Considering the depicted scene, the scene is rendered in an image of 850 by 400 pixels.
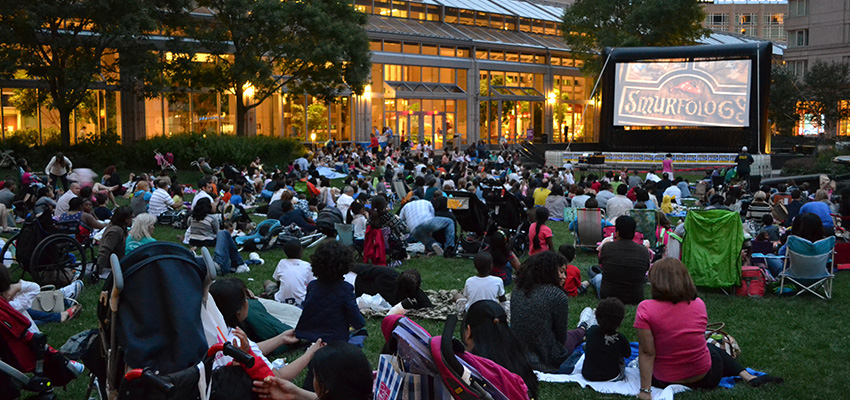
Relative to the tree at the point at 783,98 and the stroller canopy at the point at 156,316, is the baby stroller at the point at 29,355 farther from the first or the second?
the tree at the point at 783,98

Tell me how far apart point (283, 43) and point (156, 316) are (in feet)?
83.8

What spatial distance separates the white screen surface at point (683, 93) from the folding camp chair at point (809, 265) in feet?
76.0

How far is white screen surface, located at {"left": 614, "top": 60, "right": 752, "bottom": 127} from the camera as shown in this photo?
30750 millimetres

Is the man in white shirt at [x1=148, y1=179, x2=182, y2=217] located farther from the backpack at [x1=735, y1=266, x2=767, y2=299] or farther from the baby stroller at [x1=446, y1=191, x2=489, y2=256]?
the backpack at [x1=735, y1=266, x2=767, y2=299]

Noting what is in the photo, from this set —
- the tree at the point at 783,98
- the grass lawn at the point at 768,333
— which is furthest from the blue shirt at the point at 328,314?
the tree at the point at 783,98

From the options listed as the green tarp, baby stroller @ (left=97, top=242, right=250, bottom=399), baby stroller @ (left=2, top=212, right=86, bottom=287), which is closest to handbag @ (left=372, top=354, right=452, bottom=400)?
baby stroller @ (left=97, top=242, right=250, bottom=399)

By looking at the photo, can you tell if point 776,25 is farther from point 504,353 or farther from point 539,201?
point 504,353

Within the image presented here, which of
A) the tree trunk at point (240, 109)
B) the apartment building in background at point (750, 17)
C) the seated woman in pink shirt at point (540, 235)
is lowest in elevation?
the seated woman in pink shirt at point (540, 235)

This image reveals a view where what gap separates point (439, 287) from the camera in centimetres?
993

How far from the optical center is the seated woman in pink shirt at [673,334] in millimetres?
5684

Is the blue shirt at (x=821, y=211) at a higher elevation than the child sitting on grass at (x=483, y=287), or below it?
higher

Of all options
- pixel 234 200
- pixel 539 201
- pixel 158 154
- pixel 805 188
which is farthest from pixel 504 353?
pixel 158 154

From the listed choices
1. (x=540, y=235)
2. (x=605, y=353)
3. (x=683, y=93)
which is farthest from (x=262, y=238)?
(x=683, y=93)

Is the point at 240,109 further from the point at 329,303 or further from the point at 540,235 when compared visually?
the point at 329,303
